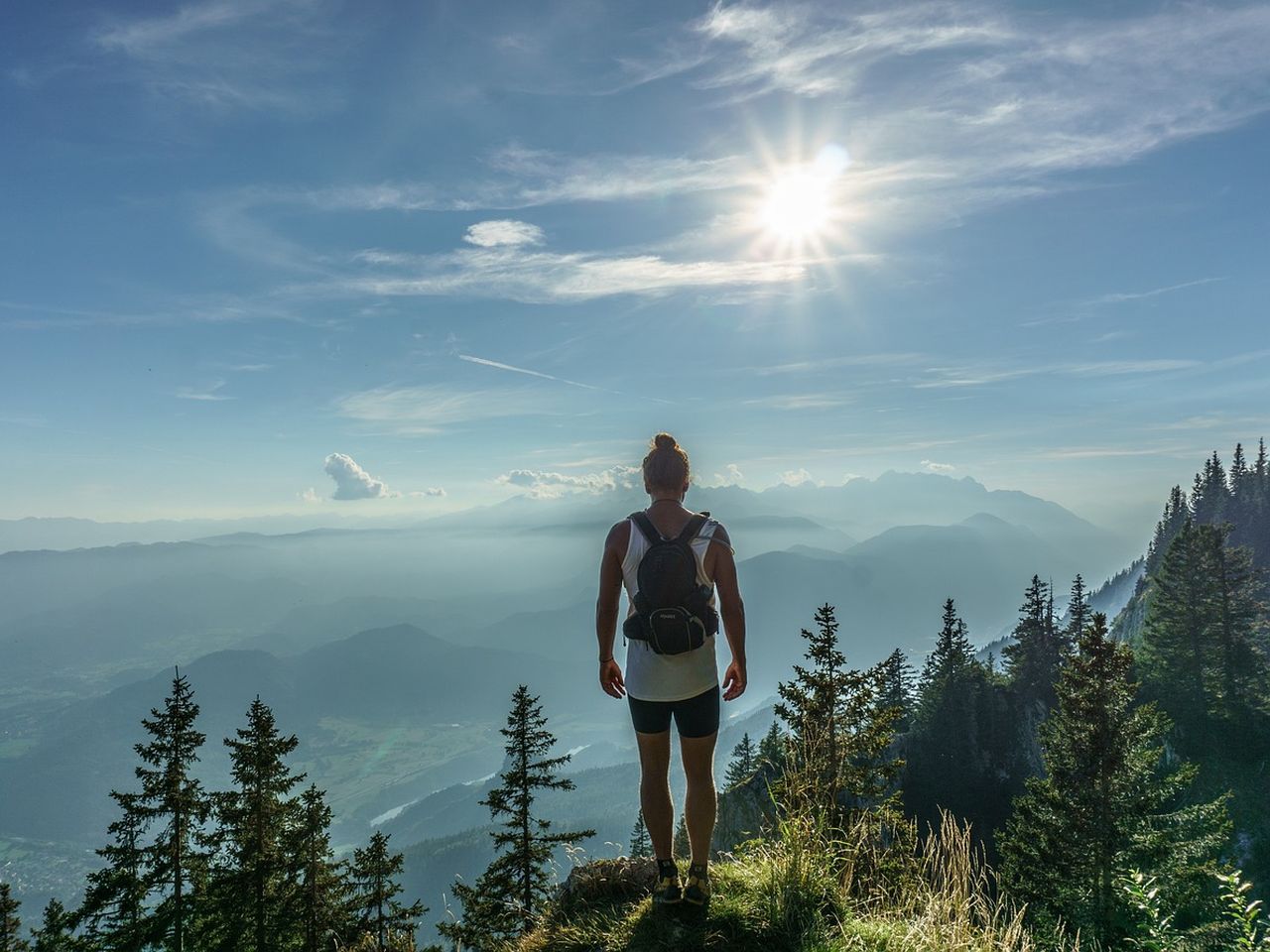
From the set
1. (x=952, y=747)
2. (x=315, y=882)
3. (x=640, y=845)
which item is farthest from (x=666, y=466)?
(x=952, y=747)

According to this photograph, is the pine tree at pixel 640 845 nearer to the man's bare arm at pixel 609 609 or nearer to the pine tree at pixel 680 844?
the pine tree at pixel 680 844

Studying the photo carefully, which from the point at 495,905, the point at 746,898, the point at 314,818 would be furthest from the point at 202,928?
the point at 746,898

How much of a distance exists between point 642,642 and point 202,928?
22536 millimetres

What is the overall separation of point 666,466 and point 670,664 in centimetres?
163

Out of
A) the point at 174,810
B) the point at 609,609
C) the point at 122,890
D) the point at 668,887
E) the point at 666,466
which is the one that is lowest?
the point at 122,890

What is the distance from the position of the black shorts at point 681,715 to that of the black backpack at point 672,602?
1.51ft

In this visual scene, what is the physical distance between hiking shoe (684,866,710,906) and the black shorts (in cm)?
109

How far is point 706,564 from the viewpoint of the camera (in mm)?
5238

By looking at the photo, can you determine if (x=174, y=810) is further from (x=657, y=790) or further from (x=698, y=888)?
(x=698, y=888)

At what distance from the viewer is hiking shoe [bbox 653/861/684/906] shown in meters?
5.17

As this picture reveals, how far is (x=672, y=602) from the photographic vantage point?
5023 mm

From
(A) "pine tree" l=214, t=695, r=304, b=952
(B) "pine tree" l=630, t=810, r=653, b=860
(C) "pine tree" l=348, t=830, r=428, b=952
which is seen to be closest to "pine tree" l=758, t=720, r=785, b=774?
(B) "pine tree" l=630, t=810, r=653, b=860

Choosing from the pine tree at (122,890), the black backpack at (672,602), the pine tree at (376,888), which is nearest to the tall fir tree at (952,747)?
the pine tree at (376,888)

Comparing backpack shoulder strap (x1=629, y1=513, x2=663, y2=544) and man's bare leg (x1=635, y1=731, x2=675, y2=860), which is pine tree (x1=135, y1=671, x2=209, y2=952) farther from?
backpack shoulder strap (x1=629, y1=513, x2=663, y2=544)
